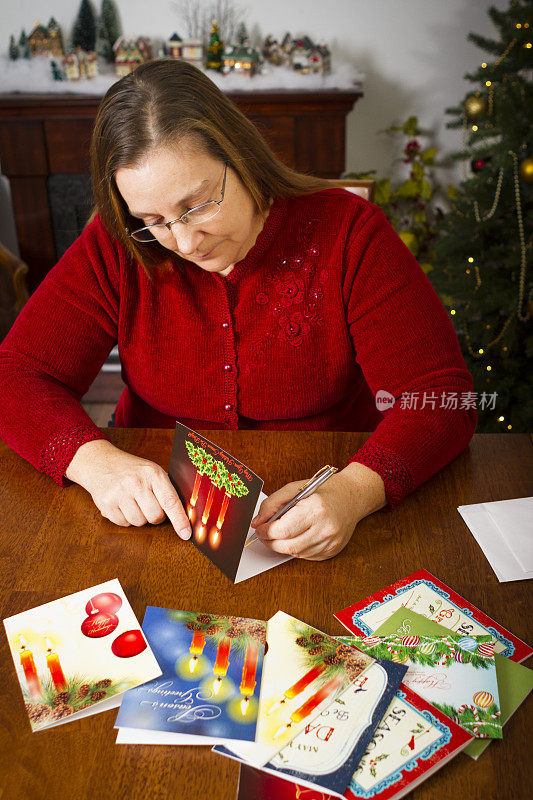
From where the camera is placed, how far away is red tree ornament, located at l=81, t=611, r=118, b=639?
0.86 meters

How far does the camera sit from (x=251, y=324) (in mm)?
1354

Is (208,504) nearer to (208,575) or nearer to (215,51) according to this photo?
(208,575)

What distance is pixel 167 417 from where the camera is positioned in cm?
147

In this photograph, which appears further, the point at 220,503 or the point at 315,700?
the point at 220,503

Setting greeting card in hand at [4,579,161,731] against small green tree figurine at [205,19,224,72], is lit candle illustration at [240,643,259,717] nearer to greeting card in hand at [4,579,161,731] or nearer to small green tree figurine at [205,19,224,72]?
greeting card in hand at [4,579,161,731]

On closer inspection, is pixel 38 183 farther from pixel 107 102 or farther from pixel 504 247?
pixel 107 102

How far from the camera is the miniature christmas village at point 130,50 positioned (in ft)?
10.2

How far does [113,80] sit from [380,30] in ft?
4.15

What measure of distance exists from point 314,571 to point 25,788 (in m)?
0.44

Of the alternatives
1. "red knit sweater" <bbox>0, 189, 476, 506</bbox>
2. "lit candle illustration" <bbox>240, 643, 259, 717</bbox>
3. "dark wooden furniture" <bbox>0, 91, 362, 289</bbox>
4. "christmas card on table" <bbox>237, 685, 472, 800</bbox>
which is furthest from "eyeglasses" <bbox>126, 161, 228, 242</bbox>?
"dark wooden furniture" <bbox>0, 91, 362, 289</bbox>
